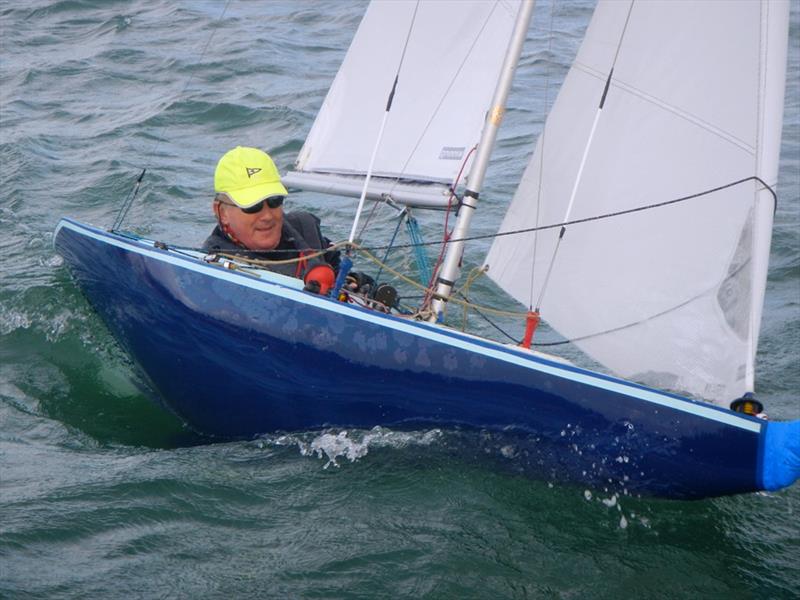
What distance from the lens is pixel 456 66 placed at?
5.64 m

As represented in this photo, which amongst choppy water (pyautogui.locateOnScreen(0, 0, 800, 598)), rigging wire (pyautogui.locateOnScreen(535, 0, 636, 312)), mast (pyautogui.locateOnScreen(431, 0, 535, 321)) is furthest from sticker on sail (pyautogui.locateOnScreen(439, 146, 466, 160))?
choppy water (pyautogui.locateOnScreen(0, 0, 800, 598))

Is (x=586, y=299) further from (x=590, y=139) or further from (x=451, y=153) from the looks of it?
(x=451, y=153)

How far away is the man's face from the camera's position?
5102mm

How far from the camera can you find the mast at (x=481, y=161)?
16.8ft

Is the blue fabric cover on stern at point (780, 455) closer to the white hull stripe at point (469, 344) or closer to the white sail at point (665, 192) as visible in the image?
the white hull stripe at point (469, 344)

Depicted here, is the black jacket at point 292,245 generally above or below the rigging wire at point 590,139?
below

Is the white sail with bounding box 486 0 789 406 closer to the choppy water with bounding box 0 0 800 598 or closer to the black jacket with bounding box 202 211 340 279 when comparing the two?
the choppy water with bounding box 0 0 800 598

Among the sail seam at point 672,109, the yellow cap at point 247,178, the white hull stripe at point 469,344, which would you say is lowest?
the white hull stripe at point 469,344

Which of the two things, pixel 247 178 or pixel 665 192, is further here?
pixel 247 178

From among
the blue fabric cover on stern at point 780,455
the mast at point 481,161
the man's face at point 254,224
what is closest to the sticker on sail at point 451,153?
the mast at point 481,161

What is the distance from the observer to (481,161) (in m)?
5.16

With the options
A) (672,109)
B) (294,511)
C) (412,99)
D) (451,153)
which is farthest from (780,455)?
(412,99)

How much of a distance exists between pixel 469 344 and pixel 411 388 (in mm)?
281

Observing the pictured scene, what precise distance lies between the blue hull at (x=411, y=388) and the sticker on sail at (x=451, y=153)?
1.14 m
